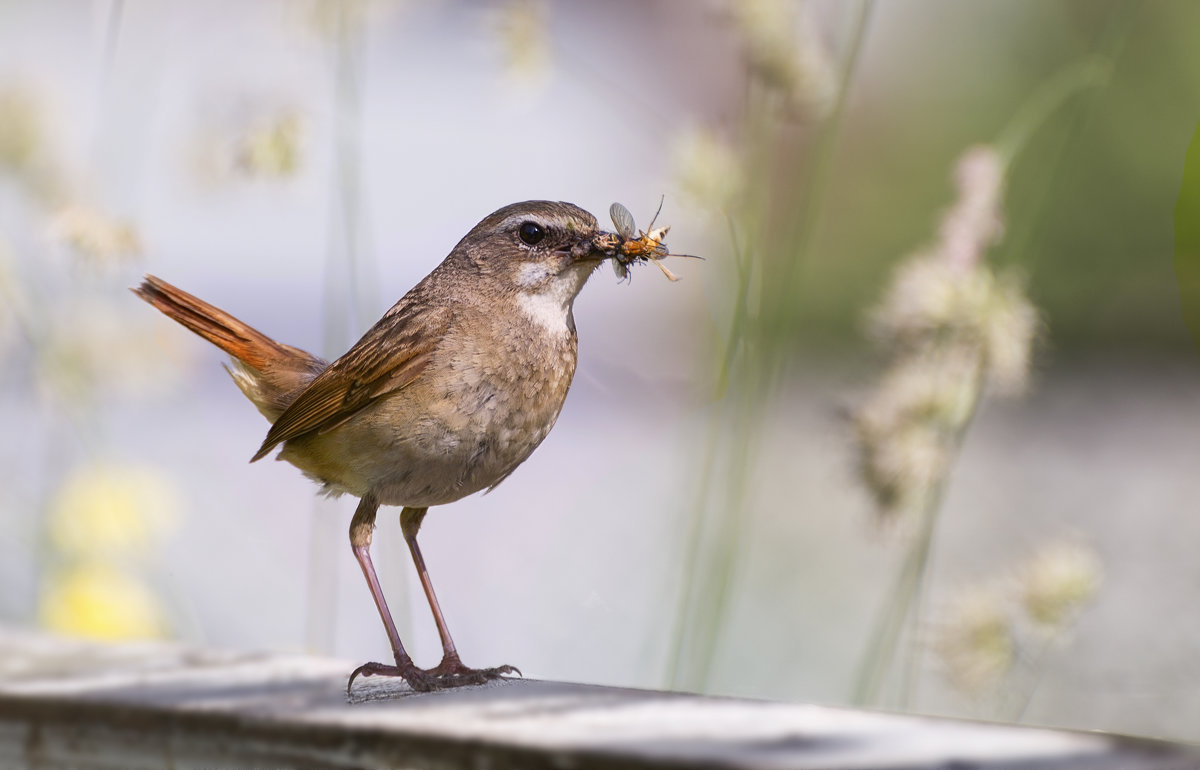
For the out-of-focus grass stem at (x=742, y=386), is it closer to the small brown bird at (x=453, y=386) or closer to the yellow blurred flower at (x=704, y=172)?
the yellow blurred flower at (x=704, y=172)

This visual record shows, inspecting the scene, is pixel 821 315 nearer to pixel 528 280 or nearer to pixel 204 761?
pixel 528 280

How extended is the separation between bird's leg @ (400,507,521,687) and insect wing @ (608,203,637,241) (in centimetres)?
50

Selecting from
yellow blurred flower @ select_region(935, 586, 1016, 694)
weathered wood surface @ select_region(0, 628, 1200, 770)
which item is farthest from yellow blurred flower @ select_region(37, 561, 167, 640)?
yellow blurred flower @ select_region(935, 586, 1016, 694)

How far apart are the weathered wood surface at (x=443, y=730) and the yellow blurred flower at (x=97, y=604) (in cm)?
58

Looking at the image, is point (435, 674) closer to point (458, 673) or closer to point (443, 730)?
point (458, 673)

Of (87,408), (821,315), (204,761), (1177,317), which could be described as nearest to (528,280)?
(204,761)

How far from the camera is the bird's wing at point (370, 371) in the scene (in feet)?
4.60

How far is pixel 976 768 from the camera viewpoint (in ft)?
3.39

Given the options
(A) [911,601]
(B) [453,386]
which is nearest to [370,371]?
(B) [453,386]

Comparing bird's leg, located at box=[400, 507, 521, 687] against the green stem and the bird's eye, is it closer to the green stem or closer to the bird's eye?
the bird's eye

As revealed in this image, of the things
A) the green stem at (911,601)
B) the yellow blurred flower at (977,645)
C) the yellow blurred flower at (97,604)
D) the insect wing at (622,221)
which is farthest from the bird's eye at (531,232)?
the yellow blurred flower at (97,604)

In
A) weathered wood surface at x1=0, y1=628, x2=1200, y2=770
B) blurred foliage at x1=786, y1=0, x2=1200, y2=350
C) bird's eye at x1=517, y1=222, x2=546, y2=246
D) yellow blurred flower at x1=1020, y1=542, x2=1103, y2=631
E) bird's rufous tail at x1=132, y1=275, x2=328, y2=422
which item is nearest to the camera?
weathered wood surface at x1=0, y1=628, x2=1200, y2=770

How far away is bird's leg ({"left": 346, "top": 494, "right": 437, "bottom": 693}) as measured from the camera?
1437mm

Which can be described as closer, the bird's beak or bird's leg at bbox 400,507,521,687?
the bird's beak
